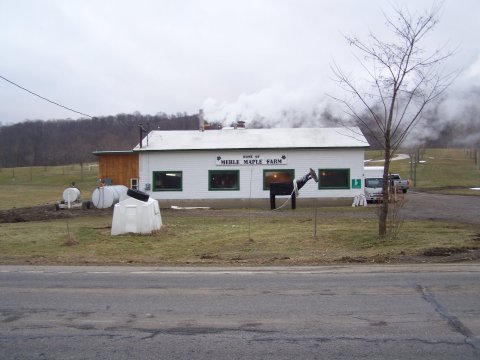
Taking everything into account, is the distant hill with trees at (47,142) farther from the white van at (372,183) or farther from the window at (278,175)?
the window at (278,175)

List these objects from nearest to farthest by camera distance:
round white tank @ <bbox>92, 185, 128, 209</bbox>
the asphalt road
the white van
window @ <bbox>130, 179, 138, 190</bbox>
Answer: the asphalt road, round white tank @ <bbox>92, 185, 128, 209</bbox>, window @ <bbox>130, 179, 138, 190</bbox>, the white van

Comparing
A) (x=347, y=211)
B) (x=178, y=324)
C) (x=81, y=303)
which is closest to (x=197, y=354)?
(x=178, y=324)

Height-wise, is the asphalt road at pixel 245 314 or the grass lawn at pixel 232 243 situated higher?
the asphalt road at pixel 245 314

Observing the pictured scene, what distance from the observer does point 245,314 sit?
6.55m

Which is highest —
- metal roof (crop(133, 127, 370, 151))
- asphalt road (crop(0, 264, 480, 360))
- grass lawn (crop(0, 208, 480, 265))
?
metal roof (crop(133, 127, 370, 151))

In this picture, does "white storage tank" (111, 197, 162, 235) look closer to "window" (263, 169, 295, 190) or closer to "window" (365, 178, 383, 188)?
"window" (263, 169, 295, 190)

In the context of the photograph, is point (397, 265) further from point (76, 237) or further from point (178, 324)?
point (76, 237)

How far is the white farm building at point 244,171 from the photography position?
93.5 ft

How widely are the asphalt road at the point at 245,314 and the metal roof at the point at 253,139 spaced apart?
1900 cm

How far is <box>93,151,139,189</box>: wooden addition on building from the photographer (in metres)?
29.0

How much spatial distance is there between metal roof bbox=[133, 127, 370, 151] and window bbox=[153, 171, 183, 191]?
1451mm

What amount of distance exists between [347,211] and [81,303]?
18.4m

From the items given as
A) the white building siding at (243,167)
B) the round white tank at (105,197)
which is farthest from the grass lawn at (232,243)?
the white building siding at (243,167)

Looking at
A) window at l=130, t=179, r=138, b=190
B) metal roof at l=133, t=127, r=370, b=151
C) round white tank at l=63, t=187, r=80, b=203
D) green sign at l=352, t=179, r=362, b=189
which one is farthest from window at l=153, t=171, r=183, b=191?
green sign at l=352, t=179, r=362, b=189
